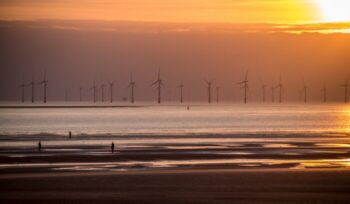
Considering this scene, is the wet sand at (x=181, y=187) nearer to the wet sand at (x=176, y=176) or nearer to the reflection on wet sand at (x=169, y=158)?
the wet sand at (x=176, y=176)

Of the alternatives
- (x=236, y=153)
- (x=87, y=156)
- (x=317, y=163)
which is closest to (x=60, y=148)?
(x=87, y=156)

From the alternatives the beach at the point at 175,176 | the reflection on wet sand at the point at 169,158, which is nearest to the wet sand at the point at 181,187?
the beach at the point at 175,176

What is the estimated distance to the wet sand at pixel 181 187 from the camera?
3123 cm

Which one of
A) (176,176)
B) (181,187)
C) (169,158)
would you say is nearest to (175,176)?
(176,176)

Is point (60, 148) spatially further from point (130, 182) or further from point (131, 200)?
point (131, 200)

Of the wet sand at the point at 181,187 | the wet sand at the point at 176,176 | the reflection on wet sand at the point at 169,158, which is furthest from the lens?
the reflection on wet sand at the point at 169,158

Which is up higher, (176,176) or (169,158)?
(169,158)

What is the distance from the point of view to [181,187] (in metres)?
34.9

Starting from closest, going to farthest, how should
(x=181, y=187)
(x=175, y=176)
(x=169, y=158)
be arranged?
(x=181, y=187) → (x=175, y=176) → (x=169, y=158)

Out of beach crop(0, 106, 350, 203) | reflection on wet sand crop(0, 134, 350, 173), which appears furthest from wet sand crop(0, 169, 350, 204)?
reflection on wet sand crop(0, 134, 350, 173)

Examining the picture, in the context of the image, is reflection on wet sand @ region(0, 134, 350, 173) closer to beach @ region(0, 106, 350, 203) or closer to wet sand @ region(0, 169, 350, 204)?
beach @ region(0, 106, 350, 203)

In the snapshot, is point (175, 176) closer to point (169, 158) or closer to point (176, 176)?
point (176, 176)

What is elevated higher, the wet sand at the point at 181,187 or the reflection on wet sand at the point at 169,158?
the reflection on wet sand at the point at 169,158

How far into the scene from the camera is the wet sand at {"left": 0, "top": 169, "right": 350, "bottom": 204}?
1230 inches
